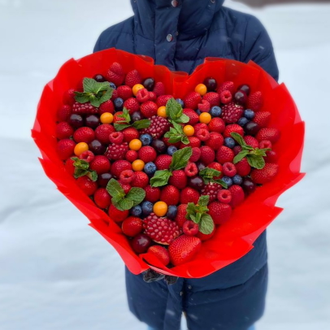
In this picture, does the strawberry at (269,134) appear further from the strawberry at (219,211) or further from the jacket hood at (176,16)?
the jacket hood at (176,16)

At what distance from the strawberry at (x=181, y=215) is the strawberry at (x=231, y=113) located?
0.23m

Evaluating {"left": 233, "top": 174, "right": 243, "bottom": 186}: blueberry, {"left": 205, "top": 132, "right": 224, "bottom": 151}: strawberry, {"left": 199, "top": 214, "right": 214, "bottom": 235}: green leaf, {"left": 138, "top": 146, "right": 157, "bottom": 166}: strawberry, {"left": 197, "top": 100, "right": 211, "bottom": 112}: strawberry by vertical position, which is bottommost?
{"left": 199, "top": 214, "right": 214, "bottom": 235}: green leaf

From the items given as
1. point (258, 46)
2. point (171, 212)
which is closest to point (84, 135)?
point (171, 212)

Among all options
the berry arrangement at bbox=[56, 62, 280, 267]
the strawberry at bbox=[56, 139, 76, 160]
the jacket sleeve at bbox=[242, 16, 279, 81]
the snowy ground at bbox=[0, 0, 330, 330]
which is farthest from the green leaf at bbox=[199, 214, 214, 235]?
the snowy ground at bbox=[0, 0, 330, 330]

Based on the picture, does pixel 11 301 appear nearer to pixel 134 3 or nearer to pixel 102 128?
Result: pixel 102 128

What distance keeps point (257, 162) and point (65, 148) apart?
0.40m

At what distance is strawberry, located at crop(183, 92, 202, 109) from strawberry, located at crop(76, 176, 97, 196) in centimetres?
28

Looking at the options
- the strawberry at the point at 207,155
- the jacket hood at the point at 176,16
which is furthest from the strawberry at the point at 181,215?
the jacket hood at the point at 176,16

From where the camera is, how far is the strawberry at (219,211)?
→ 0.79 meters

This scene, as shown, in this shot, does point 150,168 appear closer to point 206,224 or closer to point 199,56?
point 206,224

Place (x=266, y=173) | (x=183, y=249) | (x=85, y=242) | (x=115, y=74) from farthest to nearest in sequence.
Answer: (x=85, y=242) < (x=115, y=74) < (x=266, y=173) < (x=183, y=249)

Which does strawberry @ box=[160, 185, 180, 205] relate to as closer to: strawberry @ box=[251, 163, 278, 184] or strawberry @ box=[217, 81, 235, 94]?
strawberry @ box=[251, 163, 278, 184]

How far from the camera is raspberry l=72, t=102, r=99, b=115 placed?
897 mm

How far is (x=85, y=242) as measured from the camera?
5.55ft
